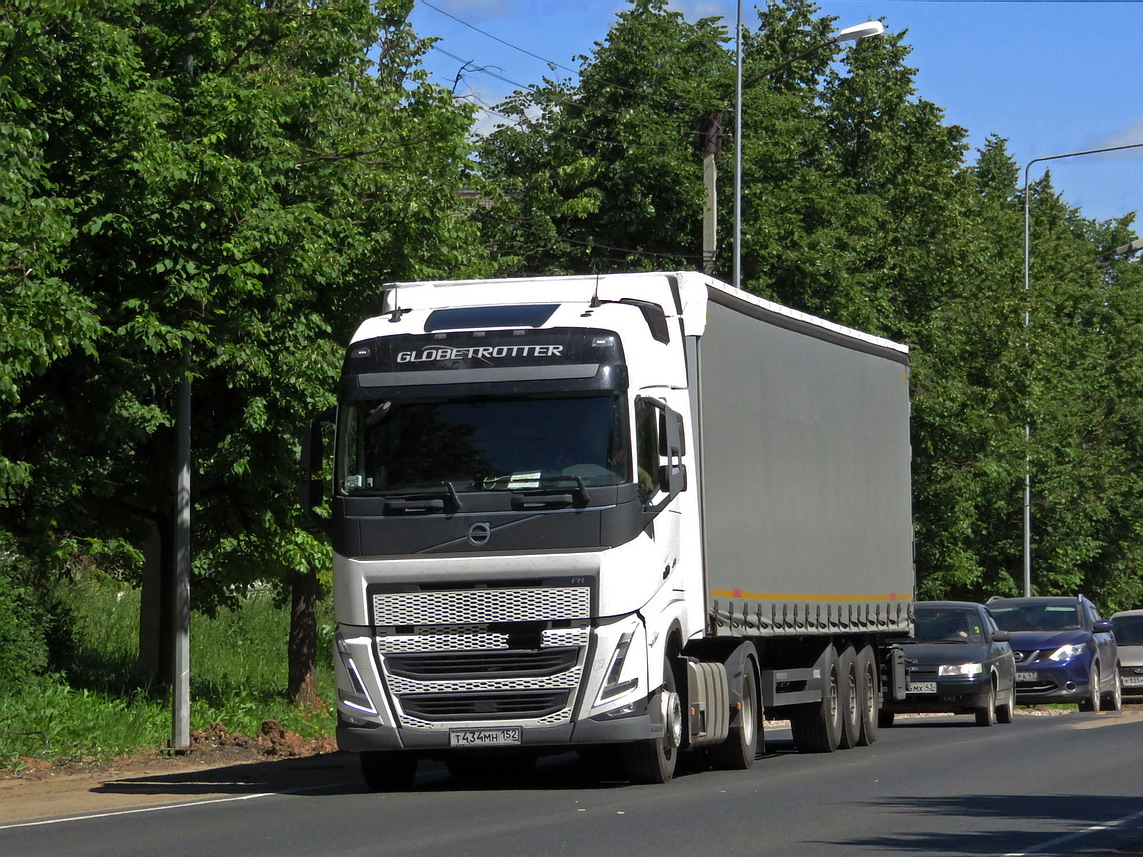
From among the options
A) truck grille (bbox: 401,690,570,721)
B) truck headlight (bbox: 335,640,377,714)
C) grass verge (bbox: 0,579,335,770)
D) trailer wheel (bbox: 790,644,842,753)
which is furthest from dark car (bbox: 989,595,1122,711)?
truck headlight (bbox: 335,640,377,714)

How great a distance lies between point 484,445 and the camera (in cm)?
1409

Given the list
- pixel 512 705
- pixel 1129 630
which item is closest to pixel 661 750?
pixel 512 705

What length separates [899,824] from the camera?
39.5ft

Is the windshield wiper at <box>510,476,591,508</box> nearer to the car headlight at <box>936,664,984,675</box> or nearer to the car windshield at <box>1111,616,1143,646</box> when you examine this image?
the car headlight at <box>936,664,984,675</box>

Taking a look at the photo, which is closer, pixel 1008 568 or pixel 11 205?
pixel 11 205

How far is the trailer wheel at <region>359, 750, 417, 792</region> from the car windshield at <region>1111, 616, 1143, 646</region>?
906 inches

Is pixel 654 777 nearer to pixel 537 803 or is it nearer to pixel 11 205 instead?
pixel 537 803

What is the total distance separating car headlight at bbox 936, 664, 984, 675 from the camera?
25.1m

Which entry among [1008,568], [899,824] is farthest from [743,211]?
[899,824]

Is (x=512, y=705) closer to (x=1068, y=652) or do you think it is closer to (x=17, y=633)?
(x=17, y=633)

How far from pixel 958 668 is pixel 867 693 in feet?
14.5

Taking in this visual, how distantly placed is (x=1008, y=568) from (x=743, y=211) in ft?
60.0

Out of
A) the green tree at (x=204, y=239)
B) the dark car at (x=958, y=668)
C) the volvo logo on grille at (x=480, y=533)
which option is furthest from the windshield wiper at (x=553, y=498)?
the dark car at (x=958, y=668)

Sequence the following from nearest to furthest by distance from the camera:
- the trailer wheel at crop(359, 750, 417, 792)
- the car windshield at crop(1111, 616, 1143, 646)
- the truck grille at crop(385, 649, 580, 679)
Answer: the truck grille at crop(385, 649, 580, 679) → the trailer wheel at crop(359, 750, 417, 792) → the car windshield at crop(1111, 616, 1143, 646)
